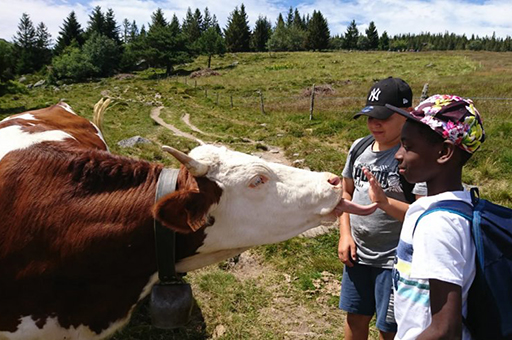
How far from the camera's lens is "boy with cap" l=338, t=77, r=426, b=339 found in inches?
84.0

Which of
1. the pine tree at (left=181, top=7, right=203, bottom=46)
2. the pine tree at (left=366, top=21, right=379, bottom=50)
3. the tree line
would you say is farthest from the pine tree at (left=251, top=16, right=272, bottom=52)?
the pine tree at (left=366, top=21, right=379, bottom=50)

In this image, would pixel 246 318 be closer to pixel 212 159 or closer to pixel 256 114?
pixel 212 159

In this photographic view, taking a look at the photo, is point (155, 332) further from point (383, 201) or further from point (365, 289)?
point (383, 201)

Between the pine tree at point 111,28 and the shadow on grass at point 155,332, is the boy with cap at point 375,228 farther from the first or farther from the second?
the pine tree at point 111,28

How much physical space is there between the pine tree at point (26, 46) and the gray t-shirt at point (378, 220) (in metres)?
57.0

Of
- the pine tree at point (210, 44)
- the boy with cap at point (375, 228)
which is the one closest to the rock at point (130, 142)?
the boy with cap at point (375, 228)

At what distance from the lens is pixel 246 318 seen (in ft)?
11.2

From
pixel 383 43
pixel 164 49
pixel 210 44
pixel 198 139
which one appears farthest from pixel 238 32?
pixel 198 139

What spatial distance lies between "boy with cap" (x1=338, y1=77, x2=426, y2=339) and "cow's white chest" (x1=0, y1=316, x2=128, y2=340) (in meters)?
1.41

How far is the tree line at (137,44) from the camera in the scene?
41312 millimetres

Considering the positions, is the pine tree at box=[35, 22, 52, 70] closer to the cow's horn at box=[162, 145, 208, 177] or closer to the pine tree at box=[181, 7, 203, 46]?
the pine tree at box=[181, 7, 203, 46]

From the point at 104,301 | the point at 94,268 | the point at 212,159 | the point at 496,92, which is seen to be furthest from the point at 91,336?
the point at 496,92

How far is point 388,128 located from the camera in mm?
2137

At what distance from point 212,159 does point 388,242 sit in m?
1.14
